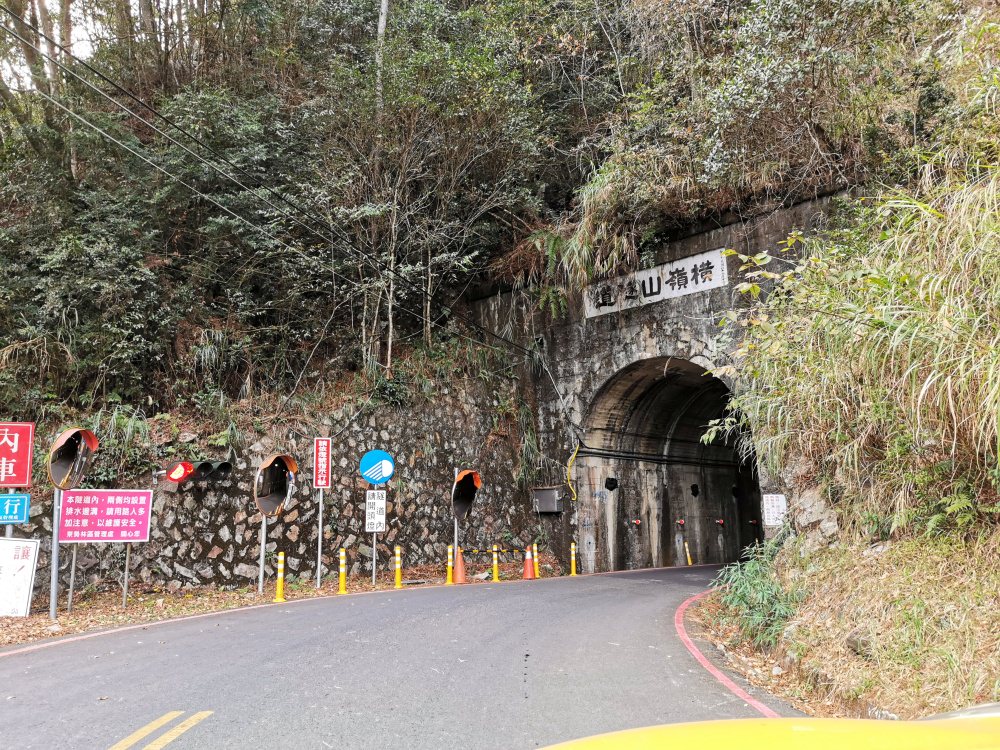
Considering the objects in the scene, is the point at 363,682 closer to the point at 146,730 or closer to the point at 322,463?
the point at 146,730

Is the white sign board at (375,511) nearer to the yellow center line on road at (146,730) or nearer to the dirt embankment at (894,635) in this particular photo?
the dirt embankment at (894,635)

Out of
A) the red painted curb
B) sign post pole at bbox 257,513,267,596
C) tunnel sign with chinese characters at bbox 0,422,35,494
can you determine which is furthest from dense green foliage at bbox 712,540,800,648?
tunnel sign with chinese characters at bbox 0,422,35,494

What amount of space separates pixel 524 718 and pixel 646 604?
5.58m

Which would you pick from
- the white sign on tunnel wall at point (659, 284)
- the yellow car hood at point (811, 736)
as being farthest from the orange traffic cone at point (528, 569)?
the yellow car hood at point (811, 736)

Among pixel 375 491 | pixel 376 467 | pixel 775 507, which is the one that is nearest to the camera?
pixel 775 507

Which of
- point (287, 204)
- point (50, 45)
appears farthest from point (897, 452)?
point (50, 45)

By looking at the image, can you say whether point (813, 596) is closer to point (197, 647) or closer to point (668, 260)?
point (197, 647)

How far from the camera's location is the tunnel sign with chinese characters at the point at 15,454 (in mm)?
8273

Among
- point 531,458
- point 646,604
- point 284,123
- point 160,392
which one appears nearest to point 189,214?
point 284,123

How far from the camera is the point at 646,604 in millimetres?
9523

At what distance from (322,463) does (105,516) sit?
3299 mm

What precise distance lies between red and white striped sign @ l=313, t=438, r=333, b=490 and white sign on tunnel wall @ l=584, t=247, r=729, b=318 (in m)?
6.50

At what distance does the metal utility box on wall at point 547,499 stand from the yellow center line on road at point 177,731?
11.0 m

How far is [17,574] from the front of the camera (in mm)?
8102
